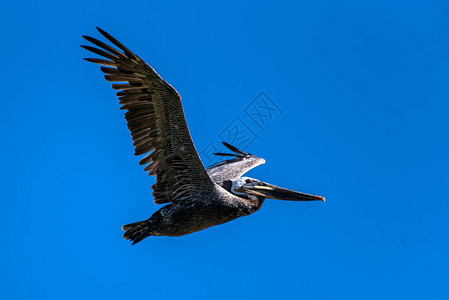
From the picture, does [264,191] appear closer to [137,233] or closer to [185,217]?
[185,217]

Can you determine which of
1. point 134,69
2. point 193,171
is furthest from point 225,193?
point 134,69

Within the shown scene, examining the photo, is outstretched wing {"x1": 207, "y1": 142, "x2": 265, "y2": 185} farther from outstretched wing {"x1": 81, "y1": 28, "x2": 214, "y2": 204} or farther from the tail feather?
the tail feather

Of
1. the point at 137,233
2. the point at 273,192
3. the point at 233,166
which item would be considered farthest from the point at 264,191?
the point at 137,233

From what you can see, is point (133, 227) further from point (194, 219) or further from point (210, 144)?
point (210, 144)

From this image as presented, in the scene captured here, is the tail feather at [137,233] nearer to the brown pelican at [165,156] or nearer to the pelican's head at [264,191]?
the brown pelican at [165,156]

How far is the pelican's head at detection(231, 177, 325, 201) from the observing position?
11766mm

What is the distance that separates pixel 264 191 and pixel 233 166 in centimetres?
134

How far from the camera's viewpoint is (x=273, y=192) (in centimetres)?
1190

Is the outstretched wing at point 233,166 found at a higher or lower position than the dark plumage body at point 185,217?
higher

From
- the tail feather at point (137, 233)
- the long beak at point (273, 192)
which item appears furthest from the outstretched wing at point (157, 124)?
the long beak at point (273, 192)

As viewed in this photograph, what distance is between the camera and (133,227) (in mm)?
10953

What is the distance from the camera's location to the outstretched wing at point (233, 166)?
1252cm

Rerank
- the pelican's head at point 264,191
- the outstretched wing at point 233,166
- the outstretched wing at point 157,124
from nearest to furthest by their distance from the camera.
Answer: the outstretched wing at point 157,124, the pelican's head at point 264,191, the outstretched wing at point 233,166

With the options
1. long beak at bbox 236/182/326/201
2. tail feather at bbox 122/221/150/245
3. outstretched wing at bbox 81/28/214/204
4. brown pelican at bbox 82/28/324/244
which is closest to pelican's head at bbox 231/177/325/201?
long beak at bbox 236/182/326/201
